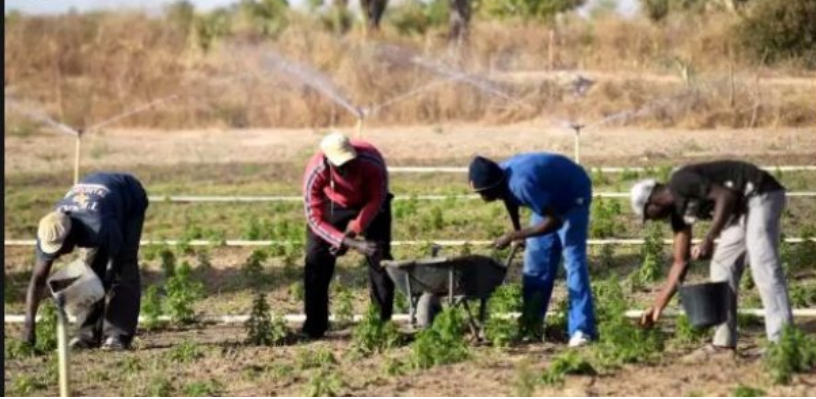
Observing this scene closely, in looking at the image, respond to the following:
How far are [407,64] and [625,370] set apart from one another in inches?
884

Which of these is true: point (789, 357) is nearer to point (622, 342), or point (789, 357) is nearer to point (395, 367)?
point (622, 342)

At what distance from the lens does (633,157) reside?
24547mm

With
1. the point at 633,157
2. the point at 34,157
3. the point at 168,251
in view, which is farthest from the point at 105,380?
the point at 34,157

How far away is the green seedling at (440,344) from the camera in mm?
10695

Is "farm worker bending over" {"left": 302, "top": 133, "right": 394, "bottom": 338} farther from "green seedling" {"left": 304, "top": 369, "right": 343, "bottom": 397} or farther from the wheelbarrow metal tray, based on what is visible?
"green seedling" {"left": 304, "top": 369, "right": 343, "bottom": 397}

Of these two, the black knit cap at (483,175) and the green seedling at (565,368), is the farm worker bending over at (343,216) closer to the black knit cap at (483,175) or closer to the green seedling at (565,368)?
the black knit cap at (483,175)

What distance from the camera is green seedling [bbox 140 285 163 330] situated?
13.1 meters

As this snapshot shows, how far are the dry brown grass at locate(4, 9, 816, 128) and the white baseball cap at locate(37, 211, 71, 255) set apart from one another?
16.7 meters

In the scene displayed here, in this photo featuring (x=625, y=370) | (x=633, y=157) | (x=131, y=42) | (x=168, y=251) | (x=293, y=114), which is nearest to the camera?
(x=625, y=370)

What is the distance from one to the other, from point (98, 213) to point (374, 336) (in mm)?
1864

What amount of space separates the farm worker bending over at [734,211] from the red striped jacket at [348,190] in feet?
6.34

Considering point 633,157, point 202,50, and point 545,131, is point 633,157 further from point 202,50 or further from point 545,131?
point 202,50

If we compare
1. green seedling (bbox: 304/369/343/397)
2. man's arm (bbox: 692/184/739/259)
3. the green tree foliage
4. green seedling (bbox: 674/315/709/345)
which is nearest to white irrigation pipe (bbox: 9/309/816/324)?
green seedling (bbox: 674/315/709/345)

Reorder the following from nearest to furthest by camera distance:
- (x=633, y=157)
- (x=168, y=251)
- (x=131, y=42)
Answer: (x=168, y=251) < (x=633, y=157) < (x=131, y=42)
